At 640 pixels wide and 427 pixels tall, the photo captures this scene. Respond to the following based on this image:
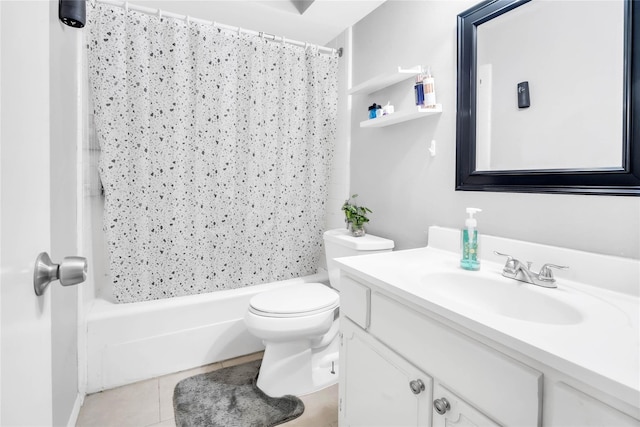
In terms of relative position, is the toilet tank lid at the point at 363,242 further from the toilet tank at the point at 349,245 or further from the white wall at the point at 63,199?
the white wall at the point at 63,199

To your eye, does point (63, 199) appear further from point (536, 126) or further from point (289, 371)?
point (536, 126)

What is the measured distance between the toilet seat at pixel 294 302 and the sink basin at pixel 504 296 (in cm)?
64

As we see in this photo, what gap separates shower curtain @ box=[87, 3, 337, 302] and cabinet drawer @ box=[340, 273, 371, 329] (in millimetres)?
1010

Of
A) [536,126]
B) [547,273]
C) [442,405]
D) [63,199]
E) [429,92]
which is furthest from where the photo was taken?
[429,92]

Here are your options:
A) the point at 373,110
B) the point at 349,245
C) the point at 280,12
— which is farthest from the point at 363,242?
the point at 280,12

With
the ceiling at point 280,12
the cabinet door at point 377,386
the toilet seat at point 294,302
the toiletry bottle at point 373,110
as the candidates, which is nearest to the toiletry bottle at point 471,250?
the cabinet door at point 377,386

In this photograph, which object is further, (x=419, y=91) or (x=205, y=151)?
(x=205, y=151)

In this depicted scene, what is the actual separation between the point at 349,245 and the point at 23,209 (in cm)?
140

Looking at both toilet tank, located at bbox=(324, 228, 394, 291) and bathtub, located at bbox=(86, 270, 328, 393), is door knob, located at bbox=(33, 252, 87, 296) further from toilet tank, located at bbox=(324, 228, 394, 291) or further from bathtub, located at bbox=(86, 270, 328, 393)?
bathtub, located at bbox=(86, 270, 328, 393)

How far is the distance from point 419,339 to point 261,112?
160cm

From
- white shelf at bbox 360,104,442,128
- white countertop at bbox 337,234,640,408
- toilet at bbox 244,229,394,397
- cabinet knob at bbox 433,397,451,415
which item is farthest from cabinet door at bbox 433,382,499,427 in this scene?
white shelf at bbox 360,104,442,128

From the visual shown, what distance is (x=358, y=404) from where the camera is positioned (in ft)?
3.63

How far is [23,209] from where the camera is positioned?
417mm

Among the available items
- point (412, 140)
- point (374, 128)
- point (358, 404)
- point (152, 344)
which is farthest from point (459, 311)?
point (152, 344)
